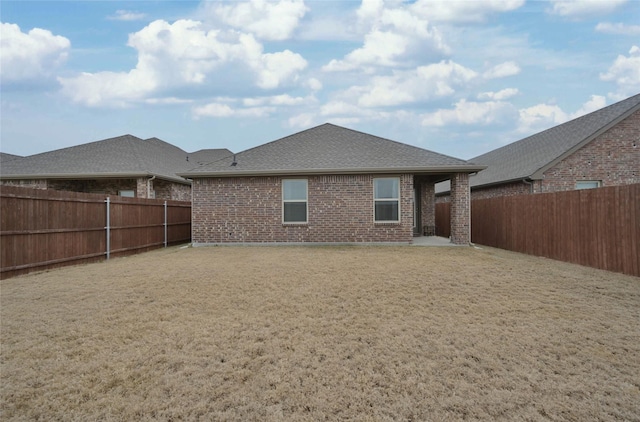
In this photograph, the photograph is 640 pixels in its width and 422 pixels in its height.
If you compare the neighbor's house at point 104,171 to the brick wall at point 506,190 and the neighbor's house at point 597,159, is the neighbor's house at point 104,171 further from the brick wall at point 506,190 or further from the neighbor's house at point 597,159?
the neighbor's house at point 597,159

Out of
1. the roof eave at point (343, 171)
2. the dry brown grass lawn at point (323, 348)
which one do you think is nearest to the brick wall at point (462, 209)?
the roof eave at point (343, 171)

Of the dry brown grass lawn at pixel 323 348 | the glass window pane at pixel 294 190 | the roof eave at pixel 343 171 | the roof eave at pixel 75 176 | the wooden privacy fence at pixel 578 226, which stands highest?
the roof eave at pixel 75 176

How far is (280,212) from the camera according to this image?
45.0ft

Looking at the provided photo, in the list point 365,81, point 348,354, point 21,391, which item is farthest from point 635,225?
point 365,81

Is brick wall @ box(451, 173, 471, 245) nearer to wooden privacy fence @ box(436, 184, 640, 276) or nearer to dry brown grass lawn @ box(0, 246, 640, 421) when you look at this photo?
wooden privacy fence @ box(436, 184, 640, 276)

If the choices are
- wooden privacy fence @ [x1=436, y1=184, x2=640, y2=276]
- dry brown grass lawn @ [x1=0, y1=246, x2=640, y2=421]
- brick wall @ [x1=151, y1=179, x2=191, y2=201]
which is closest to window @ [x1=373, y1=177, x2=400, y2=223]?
wooden privacy fence @ [x1=436, y1=184, x2=640, y2=276]

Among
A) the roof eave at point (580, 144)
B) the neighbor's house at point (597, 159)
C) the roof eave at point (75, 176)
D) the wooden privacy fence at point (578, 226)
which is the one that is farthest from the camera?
the roof eave at point (75, 176)

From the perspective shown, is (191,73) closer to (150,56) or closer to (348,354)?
(150,56)

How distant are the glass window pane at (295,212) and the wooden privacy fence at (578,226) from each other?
734cm

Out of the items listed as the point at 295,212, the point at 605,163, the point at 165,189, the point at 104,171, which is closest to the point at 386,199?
the point at 295,212

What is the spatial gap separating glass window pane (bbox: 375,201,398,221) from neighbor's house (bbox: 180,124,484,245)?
14 millimetres

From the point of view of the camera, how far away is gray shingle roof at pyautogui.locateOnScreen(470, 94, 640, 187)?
14.3 metres

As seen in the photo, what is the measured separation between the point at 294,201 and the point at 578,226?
28.6 feet

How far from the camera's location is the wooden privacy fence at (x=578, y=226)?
788 cm
